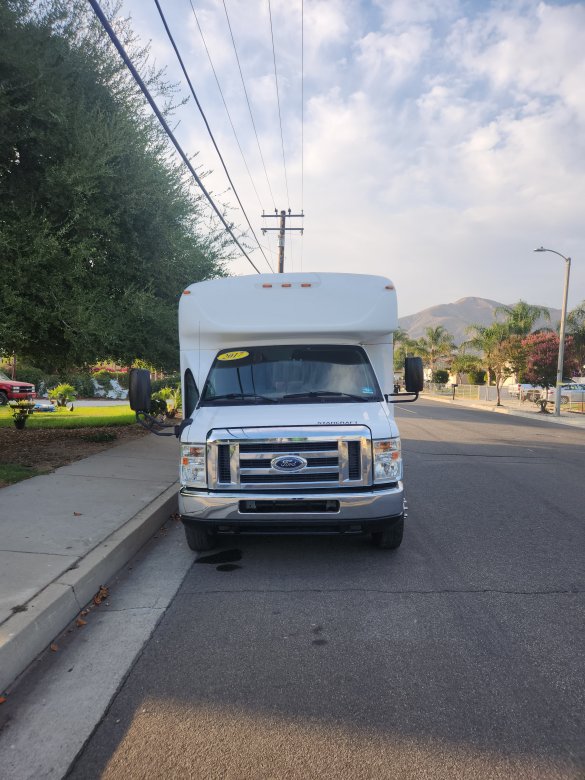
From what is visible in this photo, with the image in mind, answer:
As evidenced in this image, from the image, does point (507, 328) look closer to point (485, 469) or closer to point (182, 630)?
point (485, 469)

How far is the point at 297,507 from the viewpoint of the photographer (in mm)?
4934

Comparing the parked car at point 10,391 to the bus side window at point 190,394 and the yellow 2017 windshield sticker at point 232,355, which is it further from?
the yellow 2017 windshield sticker at point 232,355

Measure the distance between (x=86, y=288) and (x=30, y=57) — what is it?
10.0 ft

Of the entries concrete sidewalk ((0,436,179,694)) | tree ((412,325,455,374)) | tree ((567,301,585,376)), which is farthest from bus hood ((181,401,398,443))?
tree ((412,325,455,374))

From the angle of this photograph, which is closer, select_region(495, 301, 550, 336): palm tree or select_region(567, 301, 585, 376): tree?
select_region(495, 301, 550, 336): palm tree

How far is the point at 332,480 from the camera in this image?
16.3 ft

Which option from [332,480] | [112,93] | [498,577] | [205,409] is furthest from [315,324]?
[112,93]

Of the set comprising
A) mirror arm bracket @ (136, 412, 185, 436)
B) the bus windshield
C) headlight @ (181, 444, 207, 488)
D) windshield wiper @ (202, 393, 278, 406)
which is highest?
the bus windshield

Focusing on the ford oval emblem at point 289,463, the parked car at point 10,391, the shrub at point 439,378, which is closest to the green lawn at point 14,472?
the ford oval emblem at point 289,463

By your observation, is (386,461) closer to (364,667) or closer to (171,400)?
(364,667)

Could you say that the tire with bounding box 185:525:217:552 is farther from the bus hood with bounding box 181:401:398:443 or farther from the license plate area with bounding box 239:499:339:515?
the bus hood with bounding box 181:401:398:443

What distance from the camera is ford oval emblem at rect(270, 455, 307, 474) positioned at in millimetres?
4945

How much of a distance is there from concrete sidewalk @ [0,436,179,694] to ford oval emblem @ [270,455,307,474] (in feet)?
5.13

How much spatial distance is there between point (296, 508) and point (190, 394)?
84.3 inches
